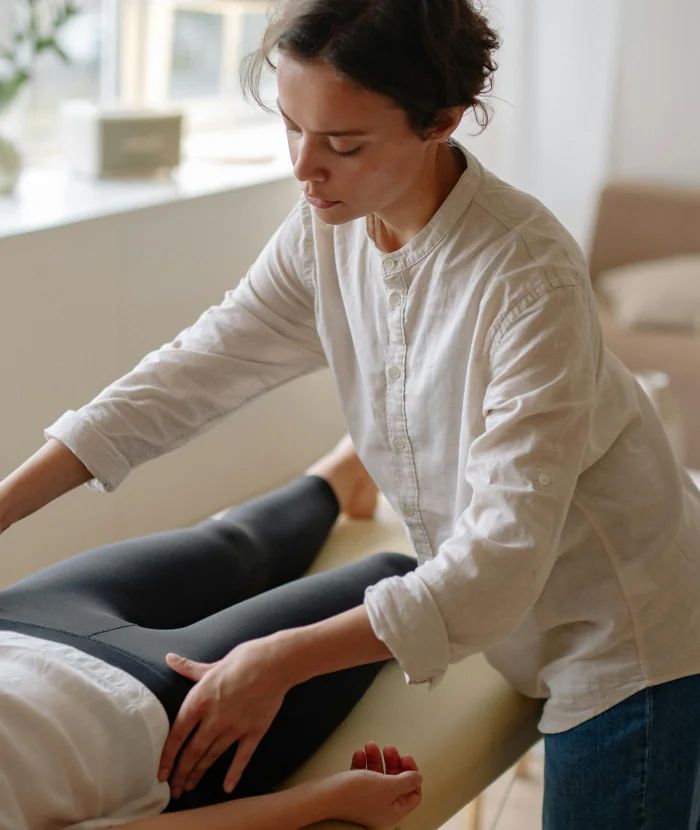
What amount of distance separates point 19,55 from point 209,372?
4.33 ft

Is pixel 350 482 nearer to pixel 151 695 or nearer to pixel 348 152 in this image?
pixel 151 695

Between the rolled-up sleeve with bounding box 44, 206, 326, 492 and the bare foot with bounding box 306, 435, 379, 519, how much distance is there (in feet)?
1.25

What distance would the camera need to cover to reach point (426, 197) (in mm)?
1223

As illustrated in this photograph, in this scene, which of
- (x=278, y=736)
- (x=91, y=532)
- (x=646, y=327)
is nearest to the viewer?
(x=278, y=736)

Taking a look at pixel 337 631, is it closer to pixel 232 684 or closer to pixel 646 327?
pixel 232 684

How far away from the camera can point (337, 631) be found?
1.07 metres

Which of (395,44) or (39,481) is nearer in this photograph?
(395,44)

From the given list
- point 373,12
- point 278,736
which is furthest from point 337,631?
point 373,12

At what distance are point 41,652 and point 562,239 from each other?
668 mm

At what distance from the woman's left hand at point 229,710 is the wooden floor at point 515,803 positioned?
81 centimetres

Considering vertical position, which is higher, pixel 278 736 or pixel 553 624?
pixel 553 624

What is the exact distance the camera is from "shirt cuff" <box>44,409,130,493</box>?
135 centimetres

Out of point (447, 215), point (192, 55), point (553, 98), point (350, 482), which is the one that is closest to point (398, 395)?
point (447, 215)

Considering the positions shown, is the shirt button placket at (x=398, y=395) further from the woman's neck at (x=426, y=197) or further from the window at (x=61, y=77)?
the window at (x=61, y=77)
